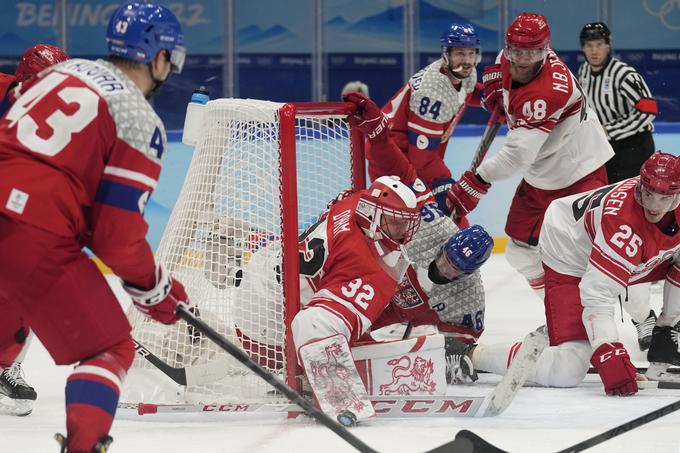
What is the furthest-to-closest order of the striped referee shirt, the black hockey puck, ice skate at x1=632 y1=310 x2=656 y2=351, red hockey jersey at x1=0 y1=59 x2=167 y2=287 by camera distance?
the striped referee shirt < ice skate at x1=632 y1=310 x2=656 y2=351 < the black hockey puck < red hockey jersey at x1=0 y1=59 x2=167 y2=287

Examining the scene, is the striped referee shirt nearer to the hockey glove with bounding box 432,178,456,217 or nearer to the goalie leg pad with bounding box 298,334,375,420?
the hockey glove with bounding box 432,178,456,217

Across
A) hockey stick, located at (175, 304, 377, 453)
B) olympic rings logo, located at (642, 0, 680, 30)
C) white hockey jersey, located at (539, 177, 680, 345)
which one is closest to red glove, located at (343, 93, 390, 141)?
white hockey jersey, located at (539, 177, 680, 345)

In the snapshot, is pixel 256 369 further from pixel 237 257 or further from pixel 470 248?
pixel 470 248

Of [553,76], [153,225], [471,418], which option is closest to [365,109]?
[553,76]

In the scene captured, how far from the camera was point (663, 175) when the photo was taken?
3477 mm

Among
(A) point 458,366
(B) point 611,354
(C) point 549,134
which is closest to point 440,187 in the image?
(C) point 549,134

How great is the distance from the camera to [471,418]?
3.32 metres

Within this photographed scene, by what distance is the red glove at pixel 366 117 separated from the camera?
380 cm

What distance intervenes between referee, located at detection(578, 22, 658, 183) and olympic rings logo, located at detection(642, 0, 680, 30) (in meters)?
2.69

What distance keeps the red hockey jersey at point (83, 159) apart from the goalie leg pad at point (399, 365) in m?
1.15

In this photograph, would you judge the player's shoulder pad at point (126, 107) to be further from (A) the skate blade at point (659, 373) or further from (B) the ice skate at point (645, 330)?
(B) the ice skate at point (645, 330)

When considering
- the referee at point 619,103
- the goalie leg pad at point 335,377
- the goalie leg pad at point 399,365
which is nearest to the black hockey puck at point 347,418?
the goalie leg pad at point 335,377

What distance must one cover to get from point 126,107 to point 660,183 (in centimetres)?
174

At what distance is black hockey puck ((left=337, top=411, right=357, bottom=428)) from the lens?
3164 mm
